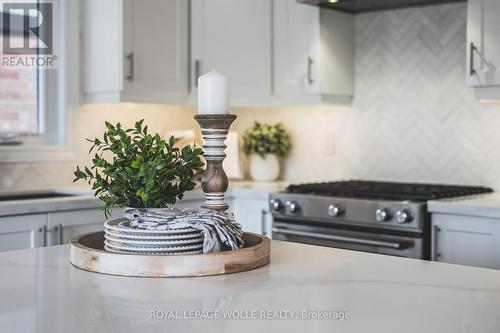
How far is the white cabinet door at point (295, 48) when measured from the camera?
403 cm

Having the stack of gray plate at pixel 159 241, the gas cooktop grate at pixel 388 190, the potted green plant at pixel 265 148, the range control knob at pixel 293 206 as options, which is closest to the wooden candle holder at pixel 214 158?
the stack of gray plate at pixel 159 241

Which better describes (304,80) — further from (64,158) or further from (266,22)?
(64,158)

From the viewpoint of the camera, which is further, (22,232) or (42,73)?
(42,73)

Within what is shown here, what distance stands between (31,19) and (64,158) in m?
0.80

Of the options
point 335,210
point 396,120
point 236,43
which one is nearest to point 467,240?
point 335,210

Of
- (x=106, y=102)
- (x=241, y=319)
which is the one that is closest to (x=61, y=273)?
(x=241, y=319)

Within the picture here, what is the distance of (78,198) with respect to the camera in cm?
338

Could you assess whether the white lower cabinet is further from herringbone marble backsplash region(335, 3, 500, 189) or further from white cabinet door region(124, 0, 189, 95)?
herringbone marble backsplash region(335, 3, 500, 189)

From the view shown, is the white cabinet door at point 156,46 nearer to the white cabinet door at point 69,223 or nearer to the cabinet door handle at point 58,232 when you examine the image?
the white cabinet door at point 69,223

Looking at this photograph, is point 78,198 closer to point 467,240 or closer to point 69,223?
point 69,223

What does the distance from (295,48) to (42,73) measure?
145 centimetres

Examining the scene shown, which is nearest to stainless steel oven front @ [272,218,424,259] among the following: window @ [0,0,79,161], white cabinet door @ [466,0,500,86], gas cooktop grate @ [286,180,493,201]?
gas cooktop grate @ [286,180,493,201]

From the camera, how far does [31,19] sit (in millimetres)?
3955

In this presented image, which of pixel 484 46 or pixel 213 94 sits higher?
pixel 484 46
